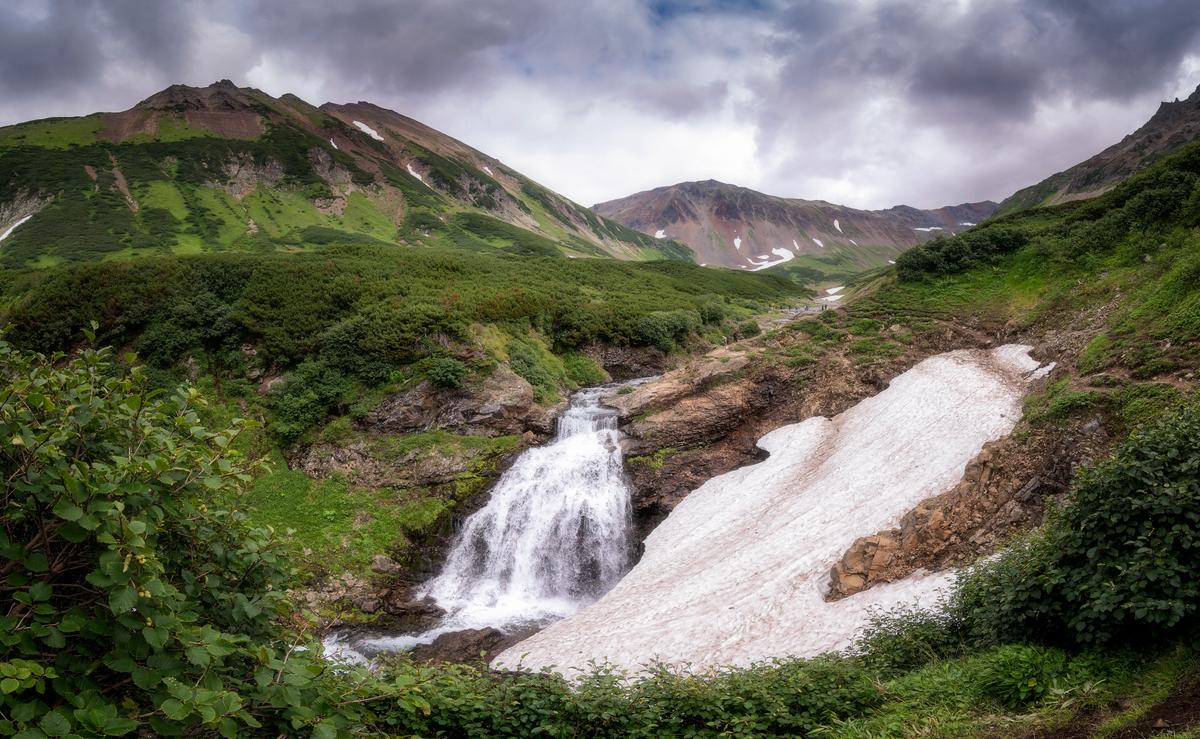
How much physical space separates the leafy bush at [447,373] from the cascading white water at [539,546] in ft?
18.5

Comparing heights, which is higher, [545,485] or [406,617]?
[545,485]

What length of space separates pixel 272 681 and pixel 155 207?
350 feet

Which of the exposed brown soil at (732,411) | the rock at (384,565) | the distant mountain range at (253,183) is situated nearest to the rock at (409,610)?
the rock at (384,565)

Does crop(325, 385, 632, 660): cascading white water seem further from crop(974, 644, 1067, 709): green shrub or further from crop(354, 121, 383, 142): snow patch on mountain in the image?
crop(354, 121, 383, 142): snow patch on mountain

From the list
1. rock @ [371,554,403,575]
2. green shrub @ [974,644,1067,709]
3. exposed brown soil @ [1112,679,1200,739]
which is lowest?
rock @ [371,554,403,575]

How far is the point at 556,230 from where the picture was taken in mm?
145375

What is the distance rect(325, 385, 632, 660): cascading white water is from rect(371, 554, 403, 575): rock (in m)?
1.37

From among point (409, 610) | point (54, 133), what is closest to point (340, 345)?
point (409, 610)

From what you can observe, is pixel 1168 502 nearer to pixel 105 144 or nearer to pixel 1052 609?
pixel 1052 609

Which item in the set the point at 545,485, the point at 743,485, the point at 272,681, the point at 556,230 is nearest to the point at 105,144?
the point at 556,230

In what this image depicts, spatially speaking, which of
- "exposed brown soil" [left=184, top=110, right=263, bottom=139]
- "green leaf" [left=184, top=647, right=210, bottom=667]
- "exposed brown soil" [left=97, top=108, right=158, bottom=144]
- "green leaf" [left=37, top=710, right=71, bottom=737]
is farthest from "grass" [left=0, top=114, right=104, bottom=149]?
"green leaf" [left=37, top=710, right=71, bottom=737]

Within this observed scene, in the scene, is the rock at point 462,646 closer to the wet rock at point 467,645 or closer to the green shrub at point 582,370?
the wet rock at point 467,645

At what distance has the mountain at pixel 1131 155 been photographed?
108m

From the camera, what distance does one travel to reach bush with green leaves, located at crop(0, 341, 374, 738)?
3061 mm
